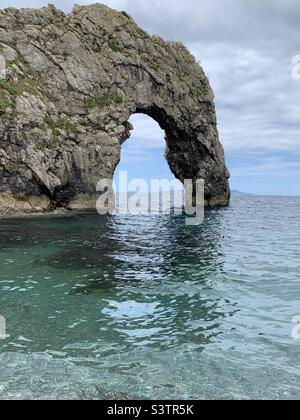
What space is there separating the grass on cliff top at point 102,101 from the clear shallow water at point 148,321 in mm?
32145

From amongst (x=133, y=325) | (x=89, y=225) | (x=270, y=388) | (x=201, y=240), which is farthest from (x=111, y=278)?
(x=89, y=225)

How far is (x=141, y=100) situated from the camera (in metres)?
62.7

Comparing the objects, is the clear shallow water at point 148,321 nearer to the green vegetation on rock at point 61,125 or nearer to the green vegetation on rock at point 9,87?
the green vegetation on rock at point 61,125

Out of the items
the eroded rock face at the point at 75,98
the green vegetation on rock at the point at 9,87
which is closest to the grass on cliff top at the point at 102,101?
the eroded rock face at the point at 75,98

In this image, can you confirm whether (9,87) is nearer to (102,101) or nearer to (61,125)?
(61,125)

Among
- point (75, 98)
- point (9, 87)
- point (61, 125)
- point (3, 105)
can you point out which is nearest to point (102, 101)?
point (75, 98)

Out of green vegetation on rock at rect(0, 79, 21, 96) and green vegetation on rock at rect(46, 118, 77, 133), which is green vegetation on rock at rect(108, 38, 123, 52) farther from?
green vegetation on rock at rect(0, 79, 21, 96)

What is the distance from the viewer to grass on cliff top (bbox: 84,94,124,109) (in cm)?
5725

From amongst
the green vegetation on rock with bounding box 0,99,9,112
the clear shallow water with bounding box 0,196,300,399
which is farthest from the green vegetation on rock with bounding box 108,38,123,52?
the clear shallow water with bounding box 0,196,300,399

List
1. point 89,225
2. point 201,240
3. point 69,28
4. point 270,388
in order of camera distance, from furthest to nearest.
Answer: point 69,28 → point 89,225 → point 201,240 → point 270,388

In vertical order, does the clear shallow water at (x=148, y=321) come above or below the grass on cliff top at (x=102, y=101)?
below

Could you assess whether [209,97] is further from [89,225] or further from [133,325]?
[133,325]

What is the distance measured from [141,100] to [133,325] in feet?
174

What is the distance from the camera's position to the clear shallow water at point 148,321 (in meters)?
10.0
